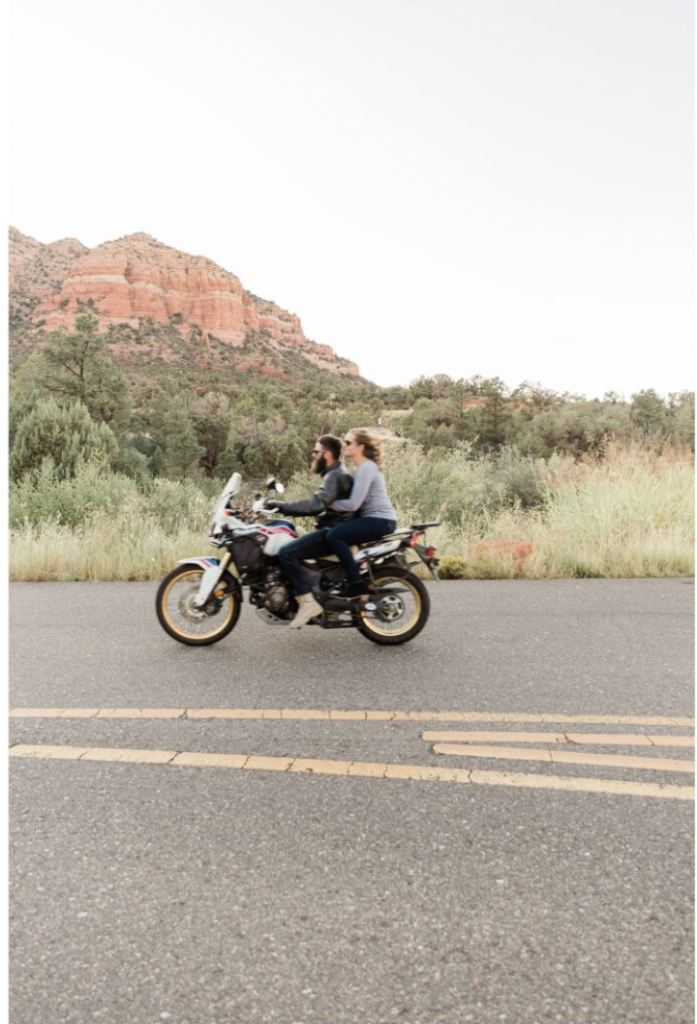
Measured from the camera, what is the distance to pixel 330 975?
2180 millimetres

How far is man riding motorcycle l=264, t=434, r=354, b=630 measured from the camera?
5629 millimetres

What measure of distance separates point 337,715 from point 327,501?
6.23 ft

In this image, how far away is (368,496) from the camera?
232 inches

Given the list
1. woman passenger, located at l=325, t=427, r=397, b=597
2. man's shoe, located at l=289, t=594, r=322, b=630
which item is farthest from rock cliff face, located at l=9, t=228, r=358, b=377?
man's shoe, located at l=289, t=594, r=322, b=630

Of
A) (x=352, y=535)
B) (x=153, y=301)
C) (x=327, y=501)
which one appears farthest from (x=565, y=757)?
(x=153, y=301)

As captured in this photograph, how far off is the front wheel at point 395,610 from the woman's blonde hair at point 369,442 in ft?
2.86

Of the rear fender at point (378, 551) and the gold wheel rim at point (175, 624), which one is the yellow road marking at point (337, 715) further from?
the rear fender at point (378, 551)

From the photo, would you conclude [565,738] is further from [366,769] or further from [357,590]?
[357,590]

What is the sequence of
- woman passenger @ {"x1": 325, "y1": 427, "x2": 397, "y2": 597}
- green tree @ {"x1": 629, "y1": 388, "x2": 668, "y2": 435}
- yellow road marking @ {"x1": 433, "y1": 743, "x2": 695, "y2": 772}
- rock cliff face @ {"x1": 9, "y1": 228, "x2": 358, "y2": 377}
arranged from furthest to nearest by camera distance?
1. rock cliff face @ {"x1": 9, "y1": 228, "x2": 358, "y2": 377}
2. green tree @ {"x1": 629, "y1": 388, "x2": 668, "y2": 435}
3. woman passenger @ {"x1": 325, "y1": 427, "x2": 397, "y2": 597}
4. yellow road marking @ {"x1": 433, "y1": 743, "x2": 695, "y2": 772}

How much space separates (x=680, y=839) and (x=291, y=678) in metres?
2.59

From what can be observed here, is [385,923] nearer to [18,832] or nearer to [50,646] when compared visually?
[18,832]

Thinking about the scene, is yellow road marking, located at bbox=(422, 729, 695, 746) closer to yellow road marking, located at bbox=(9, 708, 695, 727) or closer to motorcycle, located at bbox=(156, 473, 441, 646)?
yellow road marking, located at bbox=(9, 708, 695, 727)

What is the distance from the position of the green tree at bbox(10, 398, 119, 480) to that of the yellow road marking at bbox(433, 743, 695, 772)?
14.4 meters

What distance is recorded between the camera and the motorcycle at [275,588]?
5715 mm
